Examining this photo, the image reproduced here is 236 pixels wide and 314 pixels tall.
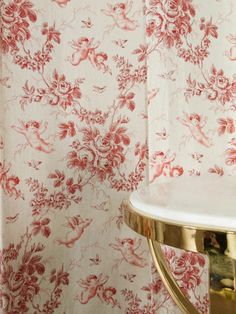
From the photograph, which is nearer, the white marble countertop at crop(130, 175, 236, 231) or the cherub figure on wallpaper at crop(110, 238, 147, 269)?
the white marble countertop at crop(130, 175, 236, 231)

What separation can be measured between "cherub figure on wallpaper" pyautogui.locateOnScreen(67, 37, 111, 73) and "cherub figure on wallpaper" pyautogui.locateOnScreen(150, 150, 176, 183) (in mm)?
285

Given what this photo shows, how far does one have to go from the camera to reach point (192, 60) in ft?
3.84

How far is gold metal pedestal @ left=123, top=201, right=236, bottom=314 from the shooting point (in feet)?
1.95

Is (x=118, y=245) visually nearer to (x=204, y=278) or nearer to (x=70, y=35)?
(x=204, y=278)

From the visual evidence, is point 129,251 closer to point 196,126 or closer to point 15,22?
point 196,126

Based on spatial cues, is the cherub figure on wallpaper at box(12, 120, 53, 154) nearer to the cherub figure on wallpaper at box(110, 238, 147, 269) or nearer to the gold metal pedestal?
the cherub figure on wallpaper at box(110, 238, 147, 269)

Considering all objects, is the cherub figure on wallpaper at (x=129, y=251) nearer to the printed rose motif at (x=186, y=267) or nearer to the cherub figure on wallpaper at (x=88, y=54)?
the printed rose motif at (x=186, y=267)

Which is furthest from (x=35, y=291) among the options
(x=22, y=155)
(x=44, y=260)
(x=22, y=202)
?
(x=22, y=155)

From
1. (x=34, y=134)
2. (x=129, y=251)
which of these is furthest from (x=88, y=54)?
(x=129, y=251)

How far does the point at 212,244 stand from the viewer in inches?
23.7

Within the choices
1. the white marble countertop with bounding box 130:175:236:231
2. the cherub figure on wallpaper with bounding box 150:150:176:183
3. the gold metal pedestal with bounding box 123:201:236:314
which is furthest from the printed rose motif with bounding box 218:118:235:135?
the gold metal pedestal with bounding box 123:201:236:314

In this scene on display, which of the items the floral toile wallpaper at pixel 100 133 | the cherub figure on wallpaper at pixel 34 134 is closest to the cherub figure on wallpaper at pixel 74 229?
the floral toile wallpaper at pixel 100 133

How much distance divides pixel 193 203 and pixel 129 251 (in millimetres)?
546

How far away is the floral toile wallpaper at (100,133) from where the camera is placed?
1158 mm
